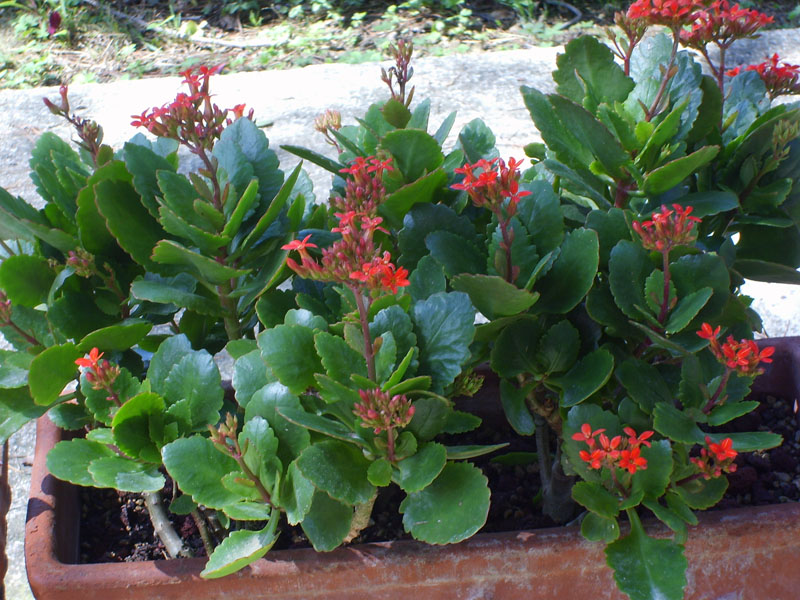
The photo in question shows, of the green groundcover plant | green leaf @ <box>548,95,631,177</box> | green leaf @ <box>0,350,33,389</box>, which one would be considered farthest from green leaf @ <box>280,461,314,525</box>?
green leaf @ <box>548,95,631,177</box>

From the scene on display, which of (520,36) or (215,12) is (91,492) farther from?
(215,12)

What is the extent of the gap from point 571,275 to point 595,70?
10.7 inches

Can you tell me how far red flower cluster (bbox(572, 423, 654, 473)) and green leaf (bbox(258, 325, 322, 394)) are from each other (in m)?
0.25

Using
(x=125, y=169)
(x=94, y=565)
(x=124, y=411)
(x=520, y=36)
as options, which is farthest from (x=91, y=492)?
(x=520, y=36)

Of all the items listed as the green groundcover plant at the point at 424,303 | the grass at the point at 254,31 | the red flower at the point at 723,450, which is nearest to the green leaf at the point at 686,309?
the green groundcover plant at the point at 424,303

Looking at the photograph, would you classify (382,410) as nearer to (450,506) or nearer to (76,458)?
(450,506)

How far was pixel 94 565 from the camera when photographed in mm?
864

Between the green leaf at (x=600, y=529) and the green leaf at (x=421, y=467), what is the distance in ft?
0.54

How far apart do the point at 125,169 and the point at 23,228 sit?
0.47 ft

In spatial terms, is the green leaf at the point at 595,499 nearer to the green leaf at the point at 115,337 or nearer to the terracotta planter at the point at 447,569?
the terracotta planter at the point at 447,569

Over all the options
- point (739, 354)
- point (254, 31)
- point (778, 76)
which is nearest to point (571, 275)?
point (739, 354)

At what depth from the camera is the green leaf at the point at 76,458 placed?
838 millimetres

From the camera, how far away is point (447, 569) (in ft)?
2.77

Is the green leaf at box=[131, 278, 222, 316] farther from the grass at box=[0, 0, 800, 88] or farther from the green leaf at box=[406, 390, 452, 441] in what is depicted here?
the grass at box=[0, 0, 800, 88]
